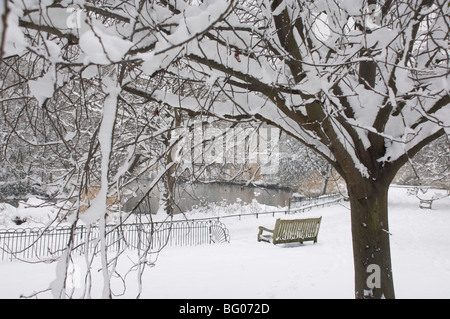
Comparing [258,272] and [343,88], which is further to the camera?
[258,272]

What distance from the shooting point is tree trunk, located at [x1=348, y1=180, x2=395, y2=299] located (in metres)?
3.35

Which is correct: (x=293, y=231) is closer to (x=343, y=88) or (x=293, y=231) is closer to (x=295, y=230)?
(x=295, y=230)

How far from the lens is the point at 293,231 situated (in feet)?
32.7

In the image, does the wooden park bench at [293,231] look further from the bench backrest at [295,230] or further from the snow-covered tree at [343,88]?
the snow-covered tree at [343,88]

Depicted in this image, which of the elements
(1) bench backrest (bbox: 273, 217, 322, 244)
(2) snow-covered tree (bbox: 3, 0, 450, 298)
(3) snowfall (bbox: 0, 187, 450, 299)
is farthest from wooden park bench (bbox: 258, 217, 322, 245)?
(2) snow-covered tree (bbox: 3, 0, 450, 298)

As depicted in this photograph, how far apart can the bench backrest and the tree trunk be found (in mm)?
6107

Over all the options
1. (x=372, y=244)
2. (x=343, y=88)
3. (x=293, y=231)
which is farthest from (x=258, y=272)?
(x=343, y=88)

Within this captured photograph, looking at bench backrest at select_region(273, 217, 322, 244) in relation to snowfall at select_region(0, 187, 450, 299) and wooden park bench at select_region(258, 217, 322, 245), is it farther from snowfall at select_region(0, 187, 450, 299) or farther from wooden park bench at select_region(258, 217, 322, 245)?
snowfall at select_region(0, 187, 450, 299)

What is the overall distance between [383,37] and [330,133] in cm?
95

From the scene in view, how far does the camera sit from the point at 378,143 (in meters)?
3.46

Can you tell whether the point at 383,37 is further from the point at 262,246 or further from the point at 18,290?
the point at 262,246

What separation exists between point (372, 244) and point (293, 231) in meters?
6.75

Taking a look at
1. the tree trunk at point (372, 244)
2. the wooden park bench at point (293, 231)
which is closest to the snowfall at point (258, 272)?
the wooden park bench at point (293, 231)
